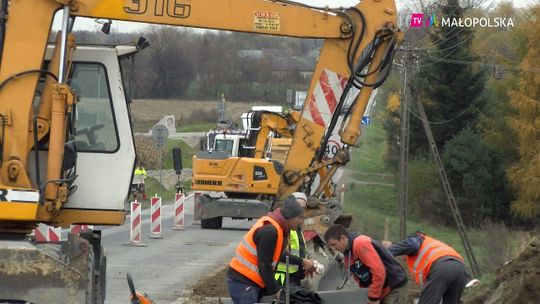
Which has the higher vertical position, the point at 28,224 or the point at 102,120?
the point at 102,120

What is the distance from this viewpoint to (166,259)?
74.0ft

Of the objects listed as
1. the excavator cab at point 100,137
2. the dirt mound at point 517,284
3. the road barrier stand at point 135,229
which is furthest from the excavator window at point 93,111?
the road barrier stand at point 135,229

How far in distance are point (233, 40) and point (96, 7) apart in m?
39.8

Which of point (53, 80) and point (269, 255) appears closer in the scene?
point (269, 255)

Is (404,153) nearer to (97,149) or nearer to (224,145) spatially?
(224,145)

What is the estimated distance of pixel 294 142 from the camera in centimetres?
1428

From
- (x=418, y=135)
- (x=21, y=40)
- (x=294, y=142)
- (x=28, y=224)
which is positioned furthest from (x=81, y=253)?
(x=418, y=135)

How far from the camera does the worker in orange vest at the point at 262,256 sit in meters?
9.66

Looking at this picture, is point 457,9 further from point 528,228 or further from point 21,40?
point 21,40

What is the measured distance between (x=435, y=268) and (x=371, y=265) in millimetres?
669

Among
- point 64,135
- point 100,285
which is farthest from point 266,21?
point 100,285

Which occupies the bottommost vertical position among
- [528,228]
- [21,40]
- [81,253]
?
[528,228]

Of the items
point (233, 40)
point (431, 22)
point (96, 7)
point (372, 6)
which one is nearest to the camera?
point (96, 7)

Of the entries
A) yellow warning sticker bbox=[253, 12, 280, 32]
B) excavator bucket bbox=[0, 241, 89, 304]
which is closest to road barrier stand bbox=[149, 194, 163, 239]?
yellow warning sticker bbox=[253, 12, 280, 32]
